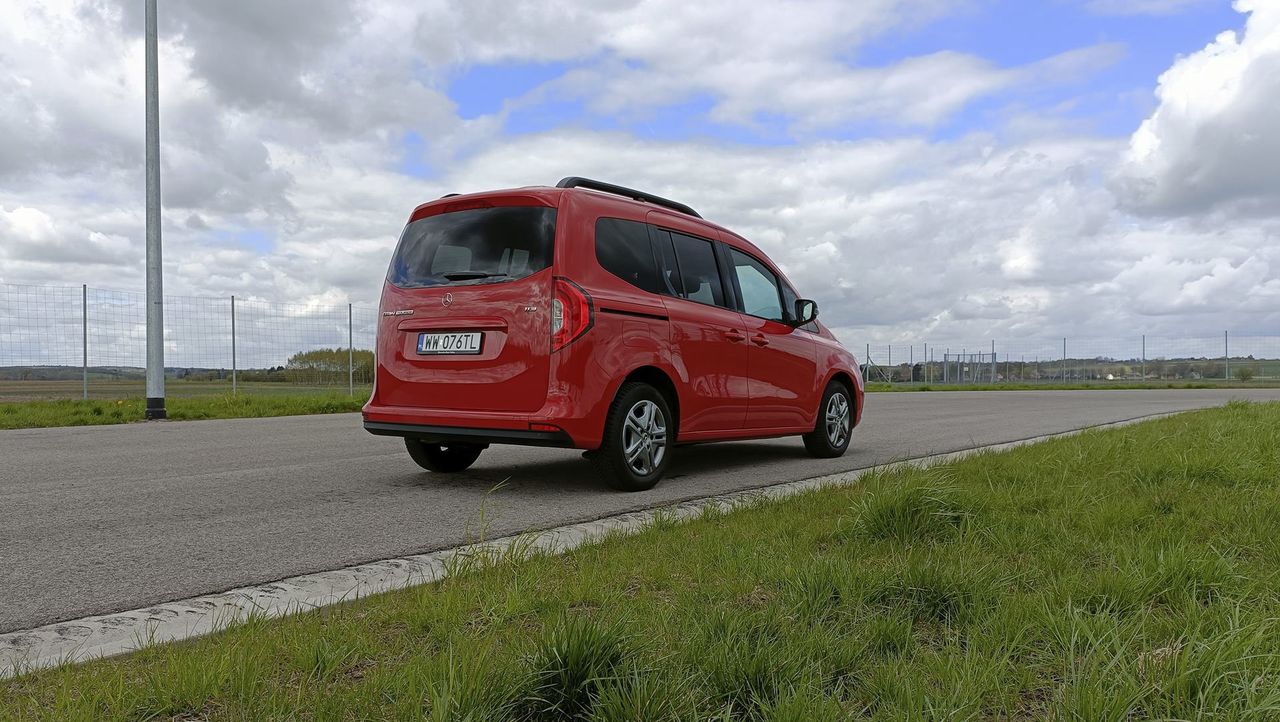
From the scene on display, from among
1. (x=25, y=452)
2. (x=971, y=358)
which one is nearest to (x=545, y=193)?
(x=25, y=452)

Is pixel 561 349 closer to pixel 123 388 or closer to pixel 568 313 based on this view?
pixel 568 313

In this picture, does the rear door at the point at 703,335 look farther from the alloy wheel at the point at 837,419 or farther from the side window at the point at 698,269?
the alloy wheel at the point at 837,419

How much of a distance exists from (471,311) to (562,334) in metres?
0.67

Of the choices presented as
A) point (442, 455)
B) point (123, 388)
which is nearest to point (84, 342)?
point (123, 388)

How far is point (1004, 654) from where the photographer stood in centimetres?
227

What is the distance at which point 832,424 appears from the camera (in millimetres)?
8039

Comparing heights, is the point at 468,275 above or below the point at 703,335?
above

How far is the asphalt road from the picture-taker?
137 inches

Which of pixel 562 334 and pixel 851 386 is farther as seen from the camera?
pixel 851 386

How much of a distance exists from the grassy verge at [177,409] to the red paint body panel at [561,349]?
7.71 m

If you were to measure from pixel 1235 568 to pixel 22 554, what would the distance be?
475 cm

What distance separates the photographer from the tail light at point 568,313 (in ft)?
17.3

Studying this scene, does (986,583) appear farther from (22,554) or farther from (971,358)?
(971,358)

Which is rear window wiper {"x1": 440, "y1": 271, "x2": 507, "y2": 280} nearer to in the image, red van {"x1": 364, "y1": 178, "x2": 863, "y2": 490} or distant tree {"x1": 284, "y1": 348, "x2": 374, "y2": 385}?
red van {"x1": 364, "y1": 178, "x2": 863, "y2": 490}
